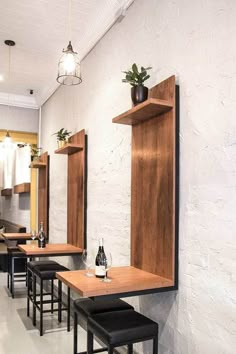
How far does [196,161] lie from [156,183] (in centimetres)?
41

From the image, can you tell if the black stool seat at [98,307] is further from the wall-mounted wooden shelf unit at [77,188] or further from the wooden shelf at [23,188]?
the wooden shelf at [23,188]

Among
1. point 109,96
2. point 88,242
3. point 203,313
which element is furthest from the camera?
point 88,242

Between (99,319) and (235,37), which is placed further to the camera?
(99,319)

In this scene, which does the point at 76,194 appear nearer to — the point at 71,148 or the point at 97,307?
the point at 71,148

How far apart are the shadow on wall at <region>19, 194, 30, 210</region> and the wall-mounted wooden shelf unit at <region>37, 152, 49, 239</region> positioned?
3.34ft

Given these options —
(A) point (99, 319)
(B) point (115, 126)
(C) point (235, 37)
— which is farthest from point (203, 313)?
(B) point (115, 126)

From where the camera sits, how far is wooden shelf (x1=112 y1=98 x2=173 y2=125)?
224cm

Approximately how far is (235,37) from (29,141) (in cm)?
530

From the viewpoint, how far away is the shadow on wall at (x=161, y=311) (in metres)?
2.32

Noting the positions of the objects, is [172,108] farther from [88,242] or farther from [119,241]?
[88,242]

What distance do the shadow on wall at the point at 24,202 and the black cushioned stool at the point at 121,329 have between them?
15.4ft

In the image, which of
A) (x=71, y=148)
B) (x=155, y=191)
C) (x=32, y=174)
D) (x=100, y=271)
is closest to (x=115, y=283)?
(x=100, y=271)

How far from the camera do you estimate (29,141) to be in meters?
6.59

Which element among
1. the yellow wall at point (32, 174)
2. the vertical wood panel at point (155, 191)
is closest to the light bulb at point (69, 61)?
the vertical wood panel at point (155, 191)
